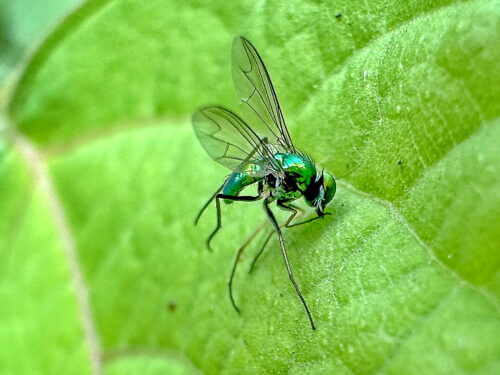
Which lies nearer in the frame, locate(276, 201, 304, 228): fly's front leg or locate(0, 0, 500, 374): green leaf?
locate(0, 0, 500, 374): green leaf

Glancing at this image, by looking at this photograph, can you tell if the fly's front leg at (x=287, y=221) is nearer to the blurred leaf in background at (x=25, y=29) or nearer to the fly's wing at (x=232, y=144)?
the fly's wing at (x=232, y=144)

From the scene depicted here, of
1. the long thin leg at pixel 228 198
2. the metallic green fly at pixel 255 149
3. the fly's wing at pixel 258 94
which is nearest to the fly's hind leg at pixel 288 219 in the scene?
the metallic green fly at pixel 255 149

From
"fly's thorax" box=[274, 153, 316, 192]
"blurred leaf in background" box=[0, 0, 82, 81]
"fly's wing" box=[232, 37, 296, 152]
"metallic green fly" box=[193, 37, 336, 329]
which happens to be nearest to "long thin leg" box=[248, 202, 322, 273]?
"metallic green fly" box=[193, 37, 336, 329]

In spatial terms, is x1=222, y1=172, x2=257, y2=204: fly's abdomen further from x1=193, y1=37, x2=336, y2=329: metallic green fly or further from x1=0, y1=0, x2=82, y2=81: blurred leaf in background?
x1=0, y1=0, x2=82, y2=81: blurred leaf in background

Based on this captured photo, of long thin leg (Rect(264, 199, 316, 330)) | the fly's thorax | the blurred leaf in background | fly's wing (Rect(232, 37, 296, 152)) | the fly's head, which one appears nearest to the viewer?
long thin leg (Rect(264, 199, 316, 330))

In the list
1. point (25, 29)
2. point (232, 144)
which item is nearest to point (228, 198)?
point (232, 144)

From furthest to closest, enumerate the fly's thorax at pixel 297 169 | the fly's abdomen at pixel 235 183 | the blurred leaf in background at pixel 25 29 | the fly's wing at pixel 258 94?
the blurred leaf in background at pixel 25 29 < the fly's abdomen at pixel 235 183 < the fly's wing at pixel 258 94 < the fly's thorax at pixel 297 169
